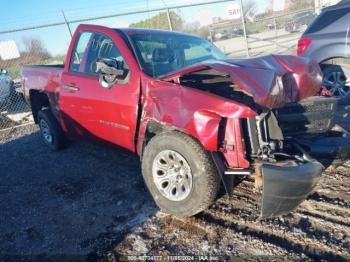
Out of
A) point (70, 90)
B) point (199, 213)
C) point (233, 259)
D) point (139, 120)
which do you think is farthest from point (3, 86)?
point (233, 259)

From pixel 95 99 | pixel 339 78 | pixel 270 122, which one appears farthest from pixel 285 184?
pixel 339 78

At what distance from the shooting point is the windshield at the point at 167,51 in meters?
3.86

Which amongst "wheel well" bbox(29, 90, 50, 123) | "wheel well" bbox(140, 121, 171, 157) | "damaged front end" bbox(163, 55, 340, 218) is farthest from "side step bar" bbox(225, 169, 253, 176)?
"wheel well" bbox(29, 90, 50, 123)

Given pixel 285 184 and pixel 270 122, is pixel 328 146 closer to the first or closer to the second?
pixel 270 122

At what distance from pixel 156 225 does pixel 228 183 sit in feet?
2.73

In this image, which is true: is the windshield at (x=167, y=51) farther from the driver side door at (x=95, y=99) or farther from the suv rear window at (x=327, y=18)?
the suv rear window at (x=327, y=18)

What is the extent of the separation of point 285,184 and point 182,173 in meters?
0.98

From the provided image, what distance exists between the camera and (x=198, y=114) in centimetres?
298

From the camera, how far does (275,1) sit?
16.4 metres

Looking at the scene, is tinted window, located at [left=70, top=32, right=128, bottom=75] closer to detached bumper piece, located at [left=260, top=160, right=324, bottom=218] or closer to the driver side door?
the driver side door

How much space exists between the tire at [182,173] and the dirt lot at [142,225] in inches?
7.5

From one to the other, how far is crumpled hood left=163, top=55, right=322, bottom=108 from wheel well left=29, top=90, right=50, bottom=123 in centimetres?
328

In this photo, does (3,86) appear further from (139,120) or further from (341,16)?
(341,16)

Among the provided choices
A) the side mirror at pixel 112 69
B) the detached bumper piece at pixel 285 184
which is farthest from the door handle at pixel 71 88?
the detached bumper piece at pixel 285 184
